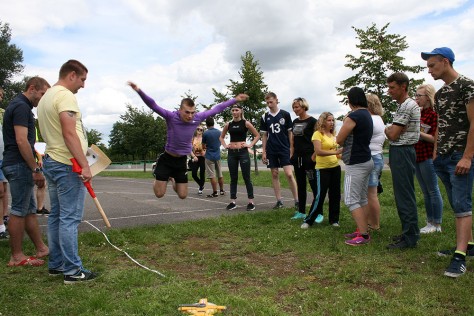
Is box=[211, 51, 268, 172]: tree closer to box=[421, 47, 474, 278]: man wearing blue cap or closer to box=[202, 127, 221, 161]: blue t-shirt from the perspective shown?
box=[202, 127, 221, 161]: blue t-shirt

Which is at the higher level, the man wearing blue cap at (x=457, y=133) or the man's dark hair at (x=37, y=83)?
the man's dark hair at (x=37, y=83)

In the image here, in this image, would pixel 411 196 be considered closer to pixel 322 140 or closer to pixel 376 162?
pixel 376 162

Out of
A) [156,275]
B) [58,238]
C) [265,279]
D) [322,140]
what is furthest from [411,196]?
[58,238]

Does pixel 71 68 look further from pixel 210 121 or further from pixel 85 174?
pixel 210 121

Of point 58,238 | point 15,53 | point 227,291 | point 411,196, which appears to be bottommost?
point 227,291

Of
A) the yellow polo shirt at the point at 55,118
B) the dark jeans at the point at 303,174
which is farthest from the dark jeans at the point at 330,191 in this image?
the yellow polo shirt at the point at 55,118

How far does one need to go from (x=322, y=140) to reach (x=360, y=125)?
118 cm

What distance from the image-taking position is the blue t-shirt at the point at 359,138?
5.30m

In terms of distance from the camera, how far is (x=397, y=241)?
517cm

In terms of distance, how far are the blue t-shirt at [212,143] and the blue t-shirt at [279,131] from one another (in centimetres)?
349

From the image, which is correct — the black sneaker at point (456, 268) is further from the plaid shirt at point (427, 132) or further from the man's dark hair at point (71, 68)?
the man's dark hair at point (71, 68)

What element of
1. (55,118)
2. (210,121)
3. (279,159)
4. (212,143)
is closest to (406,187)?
(279,159)

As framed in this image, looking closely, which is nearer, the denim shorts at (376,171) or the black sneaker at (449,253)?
the black sneaker at (449,253)

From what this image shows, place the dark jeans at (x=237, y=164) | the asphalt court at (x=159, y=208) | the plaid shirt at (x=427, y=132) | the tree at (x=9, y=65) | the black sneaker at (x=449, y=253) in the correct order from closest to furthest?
the black sneaker at (x=449, y=253)
the plaid shirt at (x=427, y=132)
the asphalt court at (x=159, y=208)
the dark jeans at (x=237, y=164)
the tree at (x=9, y=65)
